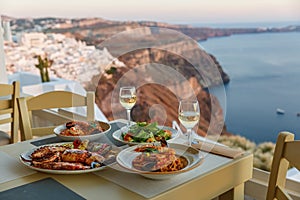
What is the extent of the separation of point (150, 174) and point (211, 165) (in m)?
0.27

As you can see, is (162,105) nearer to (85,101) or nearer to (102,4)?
(85,101)

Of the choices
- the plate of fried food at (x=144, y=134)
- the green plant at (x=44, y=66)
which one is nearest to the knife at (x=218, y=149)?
the plate of fried food at (x=144, y=134)

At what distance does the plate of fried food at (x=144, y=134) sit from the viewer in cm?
143

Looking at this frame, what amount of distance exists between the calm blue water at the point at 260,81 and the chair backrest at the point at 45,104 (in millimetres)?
758

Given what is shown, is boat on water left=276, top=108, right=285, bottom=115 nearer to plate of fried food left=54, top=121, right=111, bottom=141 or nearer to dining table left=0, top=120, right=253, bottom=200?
dining table left=0, top=120, right=253, bottom=200

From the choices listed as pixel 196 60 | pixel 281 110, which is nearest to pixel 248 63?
pixel 281 110

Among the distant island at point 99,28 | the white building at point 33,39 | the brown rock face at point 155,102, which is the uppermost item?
the distant island at point 99,28

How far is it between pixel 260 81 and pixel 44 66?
2964mm

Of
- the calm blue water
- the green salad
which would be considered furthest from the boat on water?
the green salad

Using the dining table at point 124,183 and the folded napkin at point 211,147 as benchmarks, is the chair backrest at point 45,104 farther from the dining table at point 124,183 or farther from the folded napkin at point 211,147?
the folded napkin at point 211,147

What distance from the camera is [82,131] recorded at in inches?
62.4

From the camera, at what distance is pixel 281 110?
1.85 metres

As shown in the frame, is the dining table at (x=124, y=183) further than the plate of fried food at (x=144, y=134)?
No

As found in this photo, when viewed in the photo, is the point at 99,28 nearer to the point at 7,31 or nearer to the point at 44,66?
the point at 44,66
